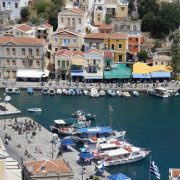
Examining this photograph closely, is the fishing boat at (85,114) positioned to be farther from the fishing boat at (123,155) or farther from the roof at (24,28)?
the roof at (24,28)

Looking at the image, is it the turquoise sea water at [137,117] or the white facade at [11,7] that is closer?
the turquoise sea water at [137,117]

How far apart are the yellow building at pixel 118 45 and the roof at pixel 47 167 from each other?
34497 mm

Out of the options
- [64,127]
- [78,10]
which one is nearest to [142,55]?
[78,10]

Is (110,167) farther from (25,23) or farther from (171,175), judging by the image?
(25,23)

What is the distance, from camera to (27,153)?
1834 inches

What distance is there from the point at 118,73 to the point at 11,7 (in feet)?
57.2

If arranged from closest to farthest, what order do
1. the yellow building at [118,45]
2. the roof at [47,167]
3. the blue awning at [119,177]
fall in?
the roof at [47,167]
the blue awning at [119,177]
the yellow building at [118,45]

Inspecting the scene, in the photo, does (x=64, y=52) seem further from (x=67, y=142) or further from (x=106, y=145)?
(x=106, y=145)

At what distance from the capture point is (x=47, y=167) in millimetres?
34438

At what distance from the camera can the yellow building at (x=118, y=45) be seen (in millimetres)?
68562

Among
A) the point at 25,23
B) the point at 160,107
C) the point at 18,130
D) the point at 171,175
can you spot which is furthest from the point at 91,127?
the point at 25,23

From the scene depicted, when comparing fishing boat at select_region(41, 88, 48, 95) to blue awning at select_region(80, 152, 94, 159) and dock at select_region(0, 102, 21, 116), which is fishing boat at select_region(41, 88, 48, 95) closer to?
dock at select_region(0, 102, 21, 116)

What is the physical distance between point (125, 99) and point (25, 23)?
1720cm

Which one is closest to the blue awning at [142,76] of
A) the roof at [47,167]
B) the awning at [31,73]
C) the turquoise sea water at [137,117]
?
the turquoise sea water at [137,117]
